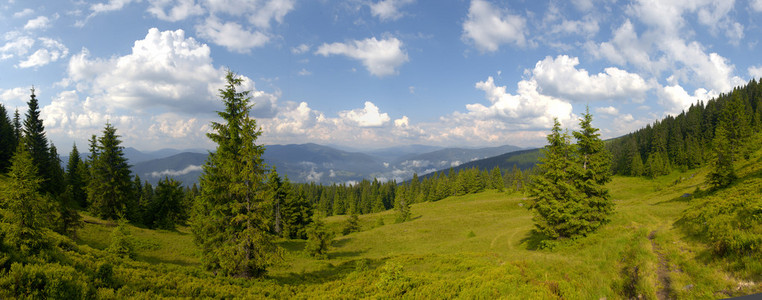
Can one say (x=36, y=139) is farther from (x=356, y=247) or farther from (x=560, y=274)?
(x=560, y=274)

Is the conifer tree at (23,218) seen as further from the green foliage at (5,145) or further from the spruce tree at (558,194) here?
the green foliage at (5,145)

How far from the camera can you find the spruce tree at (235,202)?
16.6 metres

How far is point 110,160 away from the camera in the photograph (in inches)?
1517

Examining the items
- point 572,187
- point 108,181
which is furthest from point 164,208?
point 572,187

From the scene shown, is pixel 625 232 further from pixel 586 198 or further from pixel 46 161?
pixel 46 161

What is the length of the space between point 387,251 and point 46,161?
6232cm

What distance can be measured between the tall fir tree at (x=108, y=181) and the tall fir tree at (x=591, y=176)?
5433cm

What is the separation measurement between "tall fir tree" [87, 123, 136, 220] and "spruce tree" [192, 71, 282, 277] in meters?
30.6

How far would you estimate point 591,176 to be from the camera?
24438 mm

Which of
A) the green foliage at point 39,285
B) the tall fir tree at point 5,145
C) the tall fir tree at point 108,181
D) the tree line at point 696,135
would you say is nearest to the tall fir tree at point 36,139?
the tall fir tree at point 5,145

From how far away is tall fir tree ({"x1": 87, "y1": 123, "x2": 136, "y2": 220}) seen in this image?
37.6 m

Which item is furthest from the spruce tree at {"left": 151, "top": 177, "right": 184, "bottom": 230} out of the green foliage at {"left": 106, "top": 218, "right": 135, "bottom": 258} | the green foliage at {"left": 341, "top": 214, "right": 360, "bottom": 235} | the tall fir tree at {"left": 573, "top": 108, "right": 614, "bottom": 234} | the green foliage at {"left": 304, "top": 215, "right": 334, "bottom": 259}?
the tall fir tree at {"left": 573, "top": 108, "right": 614, "bottom": 234}

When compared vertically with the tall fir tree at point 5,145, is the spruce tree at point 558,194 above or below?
below

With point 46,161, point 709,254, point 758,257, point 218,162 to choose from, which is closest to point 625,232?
point 709,254
